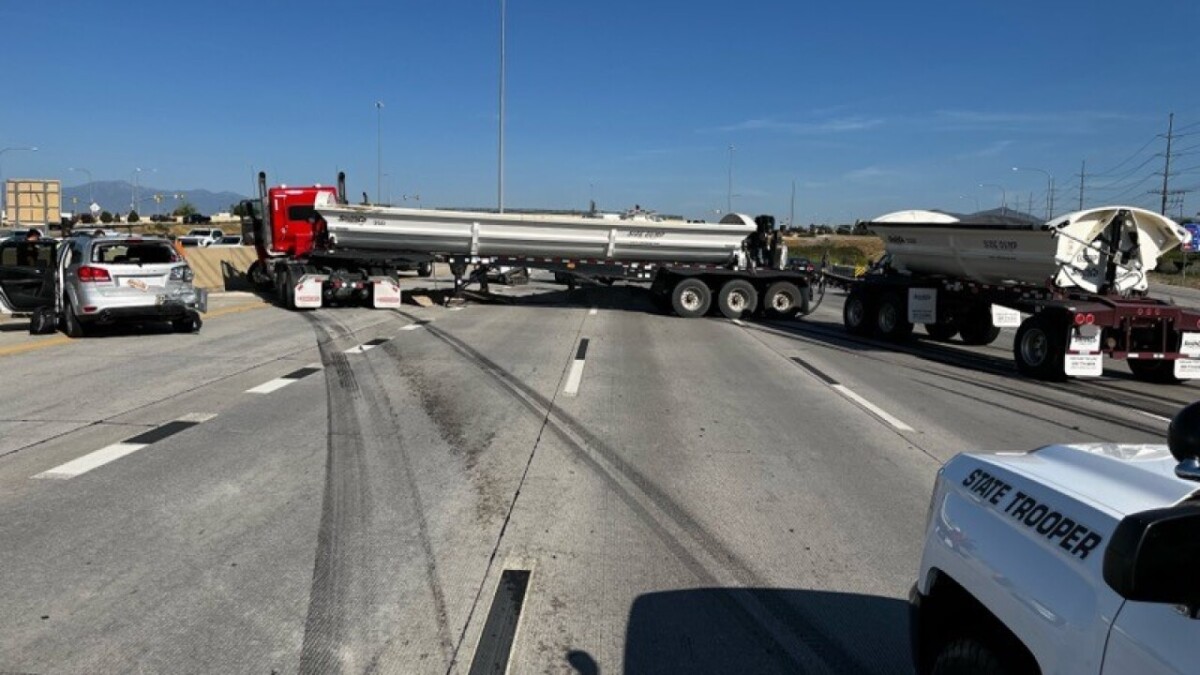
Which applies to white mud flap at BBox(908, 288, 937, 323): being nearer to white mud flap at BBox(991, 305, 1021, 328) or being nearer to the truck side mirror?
white mud flap at BBox(991, 305, 1021, 328)

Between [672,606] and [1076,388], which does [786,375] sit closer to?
[1076,388]

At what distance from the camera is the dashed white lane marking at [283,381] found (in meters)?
10.2

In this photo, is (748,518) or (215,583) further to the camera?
(748,518)

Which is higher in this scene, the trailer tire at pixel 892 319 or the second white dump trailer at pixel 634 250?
the second white dump trailer at pixel 634 250

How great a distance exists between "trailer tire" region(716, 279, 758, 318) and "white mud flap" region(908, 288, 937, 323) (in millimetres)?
5210

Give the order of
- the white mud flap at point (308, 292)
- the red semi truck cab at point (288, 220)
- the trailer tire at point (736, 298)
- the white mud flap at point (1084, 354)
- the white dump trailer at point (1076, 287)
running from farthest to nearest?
the red semi truck cab at point (288, 220)
the trailer tire at point (736, 298)
the white mud flap at point (308, 292)
the white dump trailer at point (1076, 287)
the white mud flap at point (1084, 354)

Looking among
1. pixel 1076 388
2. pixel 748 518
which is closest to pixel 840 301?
pixel 1076 388

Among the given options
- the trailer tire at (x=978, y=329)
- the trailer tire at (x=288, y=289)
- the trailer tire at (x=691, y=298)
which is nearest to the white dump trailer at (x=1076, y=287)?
the trailer tire at (x=978, y=329)

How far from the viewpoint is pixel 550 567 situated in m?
4.98

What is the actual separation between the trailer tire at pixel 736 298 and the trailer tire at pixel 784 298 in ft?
1.09

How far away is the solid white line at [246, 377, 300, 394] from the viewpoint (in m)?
10.1

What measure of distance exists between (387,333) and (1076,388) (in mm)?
11500

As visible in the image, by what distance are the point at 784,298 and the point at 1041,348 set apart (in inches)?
368

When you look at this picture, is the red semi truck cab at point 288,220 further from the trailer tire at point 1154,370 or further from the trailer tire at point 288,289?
the trailer tire at point 1154,370
